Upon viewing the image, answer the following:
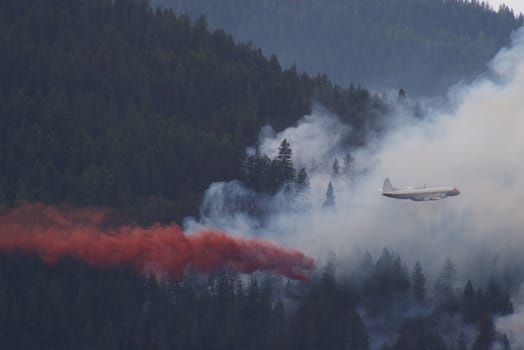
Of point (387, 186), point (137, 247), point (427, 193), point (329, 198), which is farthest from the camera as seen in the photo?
point (329, 198)

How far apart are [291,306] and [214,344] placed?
10.4 metres

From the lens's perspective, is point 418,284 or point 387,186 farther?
point 387,186

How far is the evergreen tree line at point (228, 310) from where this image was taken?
584 feet

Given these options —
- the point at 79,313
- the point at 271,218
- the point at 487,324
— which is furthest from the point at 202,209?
the point at 487,324

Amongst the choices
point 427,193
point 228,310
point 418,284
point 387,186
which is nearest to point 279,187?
point 387,186

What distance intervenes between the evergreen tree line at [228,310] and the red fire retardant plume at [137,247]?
1228mm

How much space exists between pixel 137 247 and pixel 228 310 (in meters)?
11.3

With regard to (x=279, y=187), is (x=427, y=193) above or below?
below

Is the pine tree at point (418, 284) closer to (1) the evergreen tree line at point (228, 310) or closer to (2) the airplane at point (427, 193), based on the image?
(1) the evergreen tree line at point (228, 310)

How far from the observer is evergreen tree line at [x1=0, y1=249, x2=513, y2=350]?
7008 inches

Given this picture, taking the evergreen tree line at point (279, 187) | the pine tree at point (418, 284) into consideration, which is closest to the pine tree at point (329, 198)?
the evergreen tree line at point (279, 187)

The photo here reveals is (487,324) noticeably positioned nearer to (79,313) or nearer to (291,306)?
(291,306)

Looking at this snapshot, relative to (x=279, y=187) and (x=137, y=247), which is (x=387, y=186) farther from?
(x=137, y=247)

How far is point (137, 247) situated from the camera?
181625 millimetres
